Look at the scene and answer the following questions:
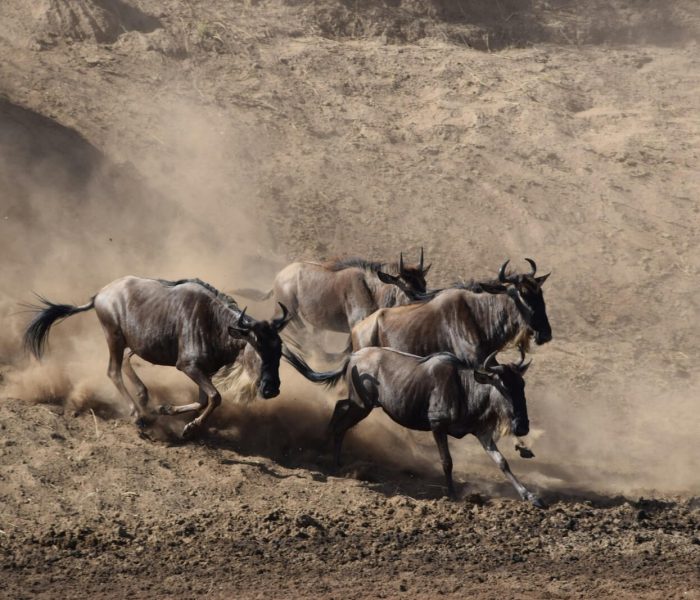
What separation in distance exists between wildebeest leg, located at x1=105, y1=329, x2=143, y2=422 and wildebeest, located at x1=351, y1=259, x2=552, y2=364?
8.76ft

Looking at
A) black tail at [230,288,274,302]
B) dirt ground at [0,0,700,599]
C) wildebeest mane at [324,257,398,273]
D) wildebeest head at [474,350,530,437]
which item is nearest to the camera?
dirt ground at [0,0,700,599]

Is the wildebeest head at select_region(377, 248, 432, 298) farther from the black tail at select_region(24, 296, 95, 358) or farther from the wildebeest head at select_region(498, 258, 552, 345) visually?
the black tail at select_region(24, 296, 95, 358)

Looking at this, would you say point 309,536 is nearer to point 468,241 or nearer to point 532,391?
point 532,391

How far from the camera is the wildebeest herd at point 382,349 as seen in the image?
11.6 meters

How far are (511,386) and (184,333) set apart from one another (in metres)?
3.59

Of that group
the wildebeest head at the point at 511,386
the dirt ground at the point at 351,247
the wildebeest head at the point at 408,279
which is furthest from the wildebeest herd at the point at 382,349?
the dirt ground at the point at 351,247

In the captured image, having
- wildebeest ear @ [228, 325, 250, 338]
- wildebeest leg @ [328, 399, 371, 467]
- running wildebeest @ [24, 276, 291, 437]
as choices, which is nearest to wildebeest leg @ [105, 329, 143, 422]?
running wildebeest @ [24, 276, 291, 437]

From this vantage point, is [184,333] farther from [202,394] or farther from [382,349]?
[382,349]

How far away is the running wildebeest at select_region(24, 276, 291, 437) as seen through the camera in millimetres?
11891

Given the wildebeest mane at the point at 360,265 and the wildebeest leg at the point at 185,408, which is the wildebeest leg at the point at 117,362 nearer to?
the wildebeest leg at the point at 185,408

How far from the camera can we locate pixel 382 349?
476 inches

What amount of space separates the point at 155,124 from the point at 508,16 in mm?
9805

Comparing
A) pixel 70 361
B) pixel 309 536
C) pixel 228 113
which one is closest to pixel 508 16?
→ pixel 228 113

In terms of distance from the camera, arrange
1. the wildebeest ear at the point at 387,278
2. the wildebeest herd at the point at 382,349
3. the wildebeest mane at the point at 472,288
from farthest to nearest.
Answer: the wildebeest ear at the point at 387,278 → the wildebeest mane at the point at 472,288 → the wildebeest herd at the point at 382,349
